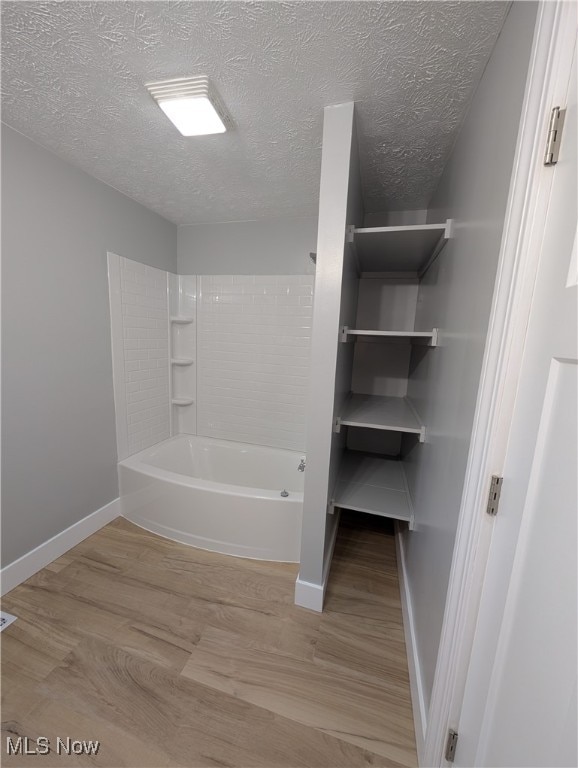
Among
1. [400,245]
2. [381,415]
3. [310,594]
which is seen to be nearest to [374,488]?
[381,415]

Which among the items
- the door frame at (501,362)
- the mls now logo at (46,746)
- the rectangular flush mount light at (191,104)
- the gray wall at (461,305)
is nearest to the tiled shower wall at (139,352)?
the rectangular flush mount light at (191,104)

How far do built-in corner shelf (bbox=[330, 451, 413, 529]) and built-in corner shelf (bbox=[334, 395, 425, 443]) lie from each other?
358 mm

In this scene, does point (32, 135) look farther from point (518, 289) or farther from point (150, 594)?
point (150, 594)

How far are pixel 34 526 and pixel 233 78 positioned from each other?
2.41m

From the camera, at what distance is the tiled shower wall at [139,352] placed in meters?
2.12

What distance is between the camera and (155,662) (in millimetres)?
1233

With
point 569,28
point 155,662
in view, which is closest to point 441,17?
point 569,28

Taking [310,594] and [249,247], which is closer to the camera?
[310,594]

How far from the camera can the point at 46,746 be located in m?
0.98

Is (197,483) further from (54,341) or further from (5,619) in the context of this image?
(54,341)

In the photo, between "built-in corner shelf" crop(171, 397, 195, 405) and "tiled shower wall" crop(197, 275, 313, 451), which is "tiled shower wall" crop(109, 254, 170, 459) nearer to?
"built-in corner shelf" crop(171, 397, 195, 405)

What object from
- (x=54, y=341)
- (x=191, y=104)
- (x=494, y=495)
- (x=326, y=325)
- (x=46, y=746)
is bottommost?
(x=46, y=746)

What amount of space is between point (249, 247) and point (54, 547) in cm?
253

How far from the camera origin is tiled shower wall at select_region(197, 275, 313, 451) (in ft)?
7.94
